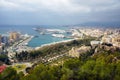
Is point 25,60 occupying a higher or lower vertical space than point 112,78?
lower

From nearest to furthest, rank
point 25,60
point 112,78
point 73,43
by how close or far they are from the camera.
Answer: point 112,78
point 25,60
point 73,43

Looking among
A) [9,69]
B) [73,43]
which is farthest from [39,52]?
[9,69]

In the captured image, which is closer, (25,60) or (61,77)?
(61,77)

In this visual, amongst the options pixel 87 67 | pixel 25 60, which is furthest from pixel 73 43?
pixel 87 67

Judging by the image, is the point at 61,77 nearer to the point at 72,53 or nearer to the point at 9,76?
the point at 9,76

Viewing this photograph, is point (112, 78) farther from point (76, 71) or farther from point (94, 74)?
point (76, 71)

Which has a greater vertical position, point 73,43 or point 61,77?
point 61,77

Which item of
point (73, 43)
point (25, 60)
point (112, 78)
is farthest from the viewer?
point (73, 43)

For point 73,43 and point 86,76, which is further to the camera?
point 73,43
